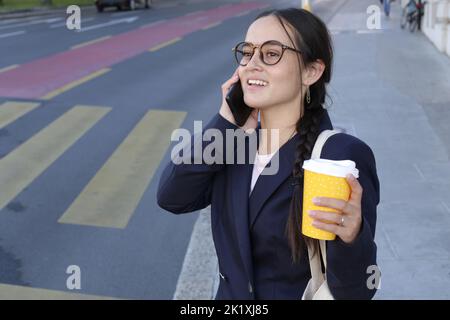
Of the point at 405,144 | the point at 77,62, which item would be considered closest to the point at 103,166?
the point at 405,144

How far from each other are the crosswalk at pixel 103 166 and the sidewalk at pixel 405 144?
2.58 m

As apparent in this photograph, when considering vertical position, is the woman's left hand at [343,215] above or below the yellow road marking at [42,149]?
above

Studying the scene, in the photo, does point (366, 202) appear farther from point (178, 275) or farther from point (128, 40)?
point (128, 40)

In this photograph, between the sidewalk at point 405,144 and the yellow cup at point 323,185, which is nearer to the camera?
the yellow cup at point 323,185

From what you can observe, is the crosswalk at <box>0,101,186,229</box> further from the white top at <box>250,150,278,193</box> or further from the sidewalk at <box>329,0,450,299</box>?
the white top at <box>250,150,278,193</box>

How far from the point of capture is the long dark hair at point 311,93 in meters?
1.92

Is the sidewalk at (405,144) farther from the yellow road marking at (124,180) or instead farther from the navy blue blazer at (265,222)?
the yellow road marking at (124,180)

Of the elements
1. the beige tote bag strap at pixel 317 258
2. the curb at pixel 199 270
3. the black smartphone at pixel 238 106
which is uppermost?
the black smartphone at pixel 238 106

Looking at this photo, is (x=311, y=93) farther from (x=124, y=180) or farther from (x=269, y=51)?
(x=124, y=180)

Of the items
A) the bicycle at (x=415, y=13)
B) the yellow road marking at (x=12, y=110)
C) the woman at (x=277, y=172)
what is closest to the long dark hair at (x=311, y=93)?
the woman at (x=277, y=172)

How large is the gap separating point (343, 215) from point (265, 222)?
1.30 ft

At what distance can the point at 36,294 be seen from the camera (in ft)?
14.2

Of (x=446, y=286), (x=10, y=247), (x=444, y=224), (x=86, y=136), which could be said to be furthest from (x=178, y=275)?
(x=86, y=136)

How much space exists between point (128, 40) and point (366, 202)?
57.5 feet
